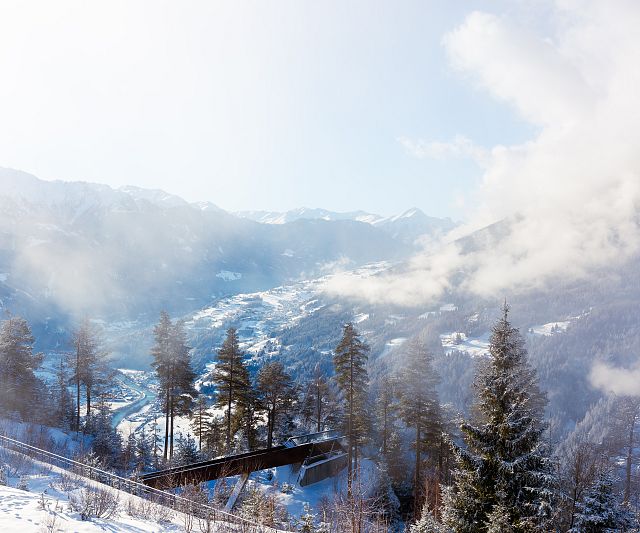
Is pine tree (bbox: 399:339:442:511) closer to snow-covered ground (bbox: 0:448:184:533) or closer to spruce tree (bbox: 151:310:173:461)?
spruce tree (bbox: 151:310:173:461)

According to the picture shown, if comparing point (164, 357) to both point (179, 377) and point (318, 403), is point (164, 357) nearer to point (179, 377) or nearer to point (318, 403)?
point (179, 377)

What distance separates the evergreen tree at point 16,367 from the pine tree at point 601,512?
138 feet

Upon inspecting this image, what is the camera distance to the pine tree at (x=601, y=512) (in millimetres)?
20016

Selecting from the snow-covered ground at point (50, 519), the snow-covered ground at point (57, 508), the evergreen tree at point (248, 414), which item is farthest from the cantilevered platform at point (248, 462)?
the snow-covered ground at point (50, 519)

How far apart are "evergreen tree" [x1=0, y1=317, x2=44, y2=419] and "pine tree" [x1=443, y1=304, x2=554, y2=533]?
3719 cm

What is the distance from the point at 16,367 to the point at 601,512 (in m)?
44.9

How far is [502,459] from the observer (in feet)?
48.9

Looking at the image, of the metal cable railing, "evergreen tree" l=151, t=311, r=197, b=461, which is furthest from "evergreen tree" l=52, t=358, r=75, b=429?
the metal cable railing

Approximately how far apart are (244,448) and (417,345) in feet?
62.5

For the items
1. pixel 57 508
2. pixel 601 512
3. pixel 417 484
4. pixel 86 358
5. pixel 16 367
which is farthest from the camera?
pixel 86 358

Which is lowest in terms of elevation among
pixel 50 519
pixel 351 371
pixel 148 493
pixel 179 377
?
pixel 179 377

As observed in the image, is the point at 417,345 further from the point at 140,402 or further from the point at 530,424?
the point at 140,402

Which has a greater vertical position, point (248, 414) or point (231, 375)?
point (231, 375)

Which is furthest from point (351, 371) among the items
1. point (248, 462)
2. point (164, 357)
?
point (164, 357)
